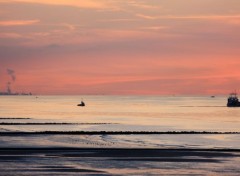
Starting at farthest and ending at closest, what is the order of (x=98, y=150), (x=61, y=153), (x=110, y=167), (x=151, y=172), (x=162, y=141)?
(x=162, y=141) → (x=98, y=150) → (x=61, y=153) → (x=110, y=167) → (x=151, y=172)

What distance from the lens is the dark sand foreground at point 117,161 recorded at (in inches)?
1674

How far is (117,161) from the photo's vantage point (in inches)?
1935

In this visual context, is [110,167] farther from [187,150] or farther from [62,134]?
[62,134]

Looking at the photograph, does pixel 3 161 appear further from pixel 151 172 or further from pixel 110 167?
pixel 151 172

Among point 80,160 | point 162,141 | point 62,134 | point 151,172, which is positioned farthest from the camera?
point 62,134

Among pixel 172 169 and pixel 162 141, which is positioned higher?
pixel 162 141

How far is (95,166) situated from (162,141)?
32.7 m

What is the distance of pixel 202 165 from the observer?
4688 centimetres

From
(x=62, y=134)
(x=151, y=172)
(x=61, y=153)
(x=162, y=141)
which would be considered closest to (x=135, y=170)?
(x=151, y=172)

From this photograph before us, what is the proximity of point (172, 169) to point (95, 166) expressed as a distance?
5.17 meters

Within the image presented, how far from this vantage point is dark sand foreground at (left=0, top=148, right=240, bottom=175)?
4253 centimetres

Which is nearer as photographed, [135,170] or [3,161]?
[135,170]

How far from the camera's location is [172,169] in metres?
44.1

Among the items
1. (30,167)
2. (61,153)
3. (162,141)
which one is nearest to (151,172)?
(30,167)
